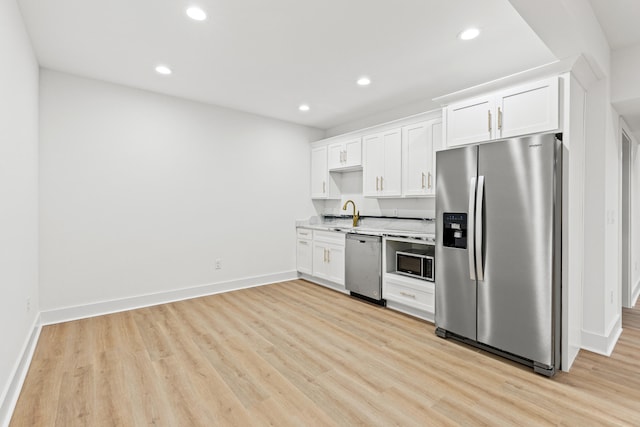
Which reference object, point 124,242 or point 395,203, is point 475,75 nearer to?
point 395,203

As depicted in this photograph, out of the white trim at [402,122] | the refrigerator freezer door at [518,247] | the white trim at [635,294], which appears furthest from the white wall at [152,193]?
the white trim at [635,294]

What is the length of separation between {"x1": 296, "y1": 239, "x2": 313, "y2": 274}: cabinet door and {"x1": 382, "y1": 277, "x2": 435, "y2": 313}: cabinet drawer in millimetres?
1562

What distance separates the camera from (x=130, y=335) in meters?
2.97

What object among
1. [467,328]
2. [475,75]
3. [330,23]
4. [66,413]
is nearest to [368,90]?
[475,75]

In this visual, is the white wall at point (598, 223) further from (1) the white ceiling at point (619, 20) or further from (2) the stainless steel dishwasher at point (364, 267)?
(2) the stainless steel dishwasher at point (364, 267)

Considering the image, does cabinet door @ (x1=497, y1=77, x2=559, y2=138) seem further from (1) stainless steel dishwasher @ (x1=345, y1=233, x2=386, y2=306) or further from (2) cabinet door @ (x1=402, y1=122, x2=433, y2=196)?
(1) stainless steel dishwasher @ (x1=345, y1=233, x2=386, y2=306)

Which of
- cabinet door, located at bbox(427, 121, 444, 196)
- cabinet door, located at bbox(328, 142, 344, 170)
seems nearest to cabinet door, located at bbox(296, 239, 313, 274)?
cabinet door, located at bbox(328, 142, 344, 170)

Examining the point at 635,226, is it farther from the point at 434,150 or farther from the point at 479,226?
the point at 479,226

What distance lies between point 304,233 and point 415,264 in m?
2.16

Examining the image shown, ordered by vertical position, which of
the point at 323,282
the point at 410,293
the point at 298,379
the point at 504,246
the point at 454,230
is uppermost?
the point at 454,230

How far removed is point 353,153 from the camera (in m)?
4.68

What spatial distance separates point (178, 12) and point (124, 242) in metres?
2.69

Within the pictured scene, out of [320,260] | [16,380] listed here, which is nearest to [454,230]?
[320,260]

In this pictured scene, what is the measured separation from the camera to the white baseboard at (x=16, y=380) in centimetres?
178
